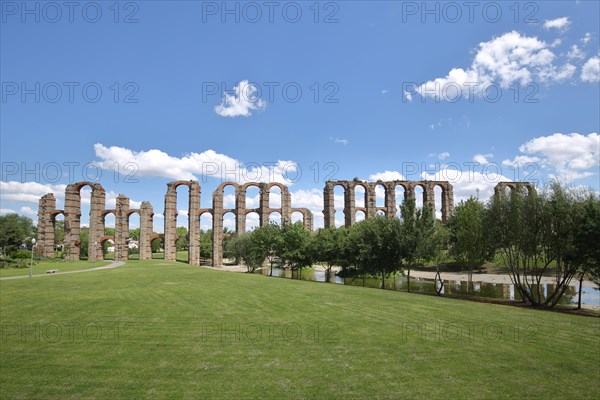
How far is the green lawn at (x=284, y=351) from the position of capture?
8.59 meters

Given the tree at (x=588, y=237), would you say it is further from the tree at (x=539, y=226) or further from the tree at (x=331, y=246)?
the tree at (x=331, y=246)

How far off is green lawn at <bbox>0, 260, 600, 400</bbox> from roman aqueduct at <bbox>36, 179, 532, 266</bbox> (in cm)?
4474

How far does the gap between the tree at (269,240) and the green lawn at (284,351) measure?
2565cm

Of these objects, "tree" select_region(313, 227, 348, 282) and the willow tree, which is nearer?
the willow tree

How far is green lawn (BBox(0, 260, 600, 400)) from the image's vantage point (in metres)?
8.59

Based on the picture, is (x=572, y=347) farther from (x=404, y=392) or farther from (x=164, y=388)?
(x=164, y=388)

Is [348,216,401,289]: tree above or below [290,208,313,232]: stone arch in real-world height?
below

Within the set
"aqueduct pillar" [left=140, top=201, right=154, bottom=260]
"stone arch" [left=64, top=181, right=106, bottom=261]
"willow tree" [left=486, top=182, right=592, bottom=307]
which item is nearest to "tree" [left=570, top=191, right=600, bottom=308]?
"willow tree" [left=486, top=182, right=592, bottom=307]

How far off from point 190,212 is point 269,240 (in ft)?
95.8

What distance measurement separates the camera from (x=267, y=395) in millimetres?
8250

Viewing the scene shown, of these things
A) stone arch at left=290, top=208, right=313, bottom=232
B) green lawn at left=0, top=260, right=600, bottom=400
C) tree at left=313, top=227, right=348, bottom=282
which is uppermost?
stone arch at left=290, top=208, right=313, bottom=232

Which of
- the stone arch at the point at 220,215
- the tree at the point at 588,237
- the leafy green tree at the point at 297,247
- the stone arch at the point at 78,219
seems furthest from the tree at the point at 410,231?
the stone arch at the point at 78,219

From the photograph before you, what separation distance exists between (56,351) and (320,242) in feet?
108

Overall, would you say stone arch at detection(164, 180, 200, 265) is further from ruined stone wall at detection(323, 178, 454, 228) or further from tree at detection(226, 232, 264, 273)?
ruined stone wall at detection(323, 178, 454, 228)
